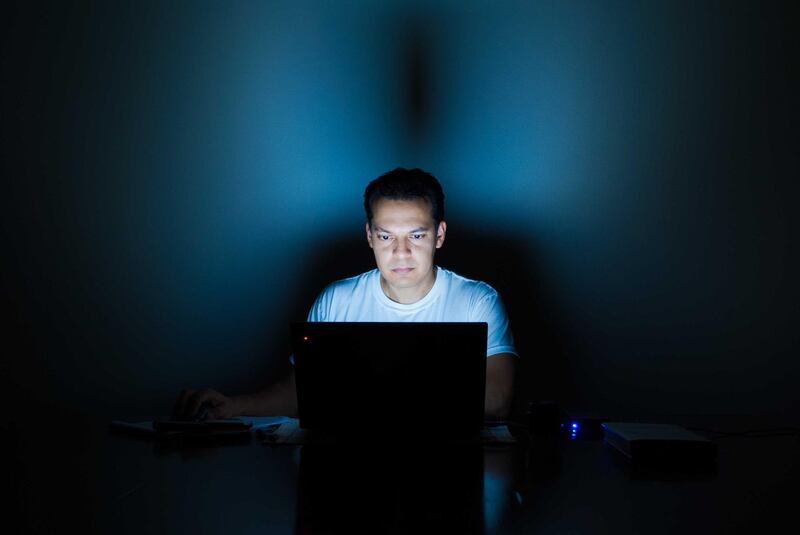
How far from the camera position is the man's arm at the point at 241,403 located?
6.18 ft

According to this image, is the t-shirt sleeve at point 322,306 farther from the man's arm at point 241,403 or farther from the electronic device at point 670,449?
the electronic device at point 670,449

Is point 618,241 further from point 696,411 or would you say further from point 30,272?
point 30,272

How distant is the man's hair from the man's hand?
3.32ft

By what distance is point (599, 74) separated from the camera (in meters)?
3.09

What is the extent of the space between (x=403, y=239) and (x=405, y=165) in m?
0.68

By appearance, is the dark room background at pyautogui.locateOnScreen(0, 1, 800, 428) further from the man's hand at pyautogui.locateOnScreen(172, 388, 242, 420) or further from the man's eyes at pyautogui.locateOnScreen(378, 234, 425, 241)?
the man's hand at pyautogui.locateOnScreen(172, 388, 242, 420)

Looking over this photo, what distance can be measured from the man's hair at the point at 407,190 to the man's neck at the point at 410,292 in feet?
0.81

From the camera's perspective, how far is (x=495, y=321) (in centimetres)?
263

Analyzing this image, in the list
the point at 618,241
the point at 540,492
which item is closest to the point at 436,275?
the point at 618,241

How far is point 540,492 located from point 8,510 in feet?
3.00

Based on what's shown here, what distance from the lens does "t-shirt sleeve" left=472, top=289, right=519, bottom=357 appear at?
2502mm

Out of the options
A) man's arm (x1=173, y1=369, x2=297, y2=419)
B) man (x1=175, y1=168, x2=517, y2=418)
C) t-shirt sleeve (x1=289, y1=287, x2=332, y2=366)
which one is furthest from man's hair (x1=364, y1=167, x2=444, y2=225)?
man's arm (x1=173, y1=369, x2=297, y2=419)

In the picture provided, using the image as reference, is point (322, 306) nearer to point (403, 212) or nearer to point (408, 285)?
point (408, 285)

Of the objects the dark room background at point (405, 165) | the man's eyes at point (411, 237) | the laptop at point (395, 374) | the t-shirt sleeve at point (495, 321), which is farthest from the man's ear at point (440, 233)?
the laptop at point (395, 374)
